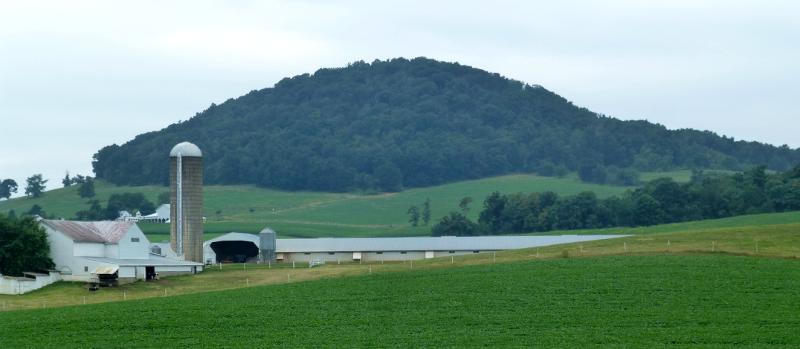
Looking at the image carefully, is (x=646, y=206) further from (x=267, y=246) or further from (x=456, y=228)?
(x=267, y=246)

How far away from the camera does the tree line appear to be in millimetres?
121250

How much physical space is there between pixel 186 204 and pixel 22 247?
17.6 m

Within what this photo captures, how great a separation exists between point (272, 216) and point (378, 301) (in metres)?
116

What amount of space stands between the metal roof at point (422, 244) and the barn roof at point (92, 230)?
17894 millimetres

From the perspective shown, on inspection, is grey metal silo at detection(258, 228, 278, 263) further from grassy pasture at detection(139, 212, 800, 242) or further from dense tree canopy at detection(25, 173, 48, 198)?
dense tree canopy at detection(25, 173, 48, 198)

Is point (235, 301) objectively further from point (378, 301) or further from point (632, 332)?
point (632, 332)

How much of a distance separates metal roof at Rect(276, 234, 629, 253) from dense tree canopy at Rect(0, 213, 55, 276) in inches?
973

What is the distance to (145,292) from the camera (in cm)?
5778

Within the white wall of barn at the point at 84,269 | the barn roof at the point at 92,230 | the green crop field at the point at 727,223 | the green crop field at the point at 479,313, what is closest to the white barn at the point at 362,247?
the barn roof at the point at 92,230

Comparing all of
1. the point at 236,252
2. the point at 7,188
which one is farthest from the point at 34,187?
the point at 236,252

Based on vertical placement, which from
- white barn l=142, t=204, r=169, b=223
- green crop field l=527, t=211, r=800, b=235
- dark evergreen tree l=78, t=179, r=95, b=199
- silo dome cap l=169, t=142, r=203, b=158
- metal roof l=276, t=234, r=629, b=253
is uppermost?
dark evergreen tree l=78, t=179, r=95, b=199

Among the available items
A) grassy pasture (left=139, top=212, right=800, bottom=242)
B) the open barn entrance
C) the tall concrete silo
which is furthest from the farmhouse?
grassy pasture (left=139, top=212, right=800, bottom=242)

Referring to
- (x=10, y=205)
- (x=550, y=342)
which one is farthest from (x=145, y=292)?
(x=10, y=205)

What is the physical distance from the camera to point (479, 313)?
136 feet
